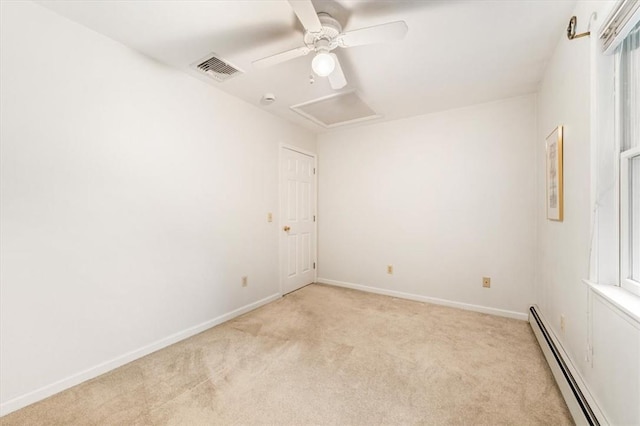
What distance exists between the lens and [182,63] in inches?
86.2

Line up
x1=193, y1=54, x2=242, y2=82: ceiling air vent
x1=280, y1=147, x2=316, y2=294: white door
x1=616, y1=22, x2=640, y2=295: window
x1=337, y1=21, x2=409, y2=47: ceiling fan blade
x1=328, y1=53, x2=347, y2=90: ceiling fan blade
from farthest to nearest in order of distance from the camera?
x1=280, y1=147, x2=316, y2=294: white door, x1=193, y1=54, x2=242, y2=82: ceiling air vent, x1=328, y1=53, x2=347, y2=90: ceiling fan blade, x1=337, y1=21, x2=409, y2=47: ceiling fan blade, x1=616, y1=22, x2=640, y2=295: window

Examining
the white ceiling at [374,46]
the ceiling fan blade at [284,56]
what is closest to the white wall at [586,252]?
the white ceiling at [374,46]

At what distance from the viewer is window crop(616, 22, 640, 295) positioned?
1.18 meters

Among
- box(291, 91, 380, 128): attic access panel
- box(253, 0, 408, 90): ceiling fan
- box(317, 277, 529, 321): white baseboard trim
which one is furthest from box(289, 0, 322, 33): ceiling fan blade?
box(317, 277, 529, 321): white baseboard trim

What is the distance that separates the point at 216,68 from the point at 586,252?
292cm

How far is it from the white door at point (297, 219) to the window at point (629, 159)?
9.76ft

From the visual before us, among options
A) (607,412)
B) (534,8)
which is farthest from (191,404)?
(534,8)

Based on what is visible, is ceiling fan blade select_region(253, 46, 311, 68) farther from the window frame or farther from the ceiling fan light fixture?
the window frame

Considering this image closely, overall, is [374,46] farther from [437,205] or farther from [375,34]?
[437,205]

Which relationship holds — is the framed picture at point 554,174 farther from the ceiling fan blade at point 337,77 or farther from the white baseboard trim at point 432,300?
the ceiling fan blade at point 337,77

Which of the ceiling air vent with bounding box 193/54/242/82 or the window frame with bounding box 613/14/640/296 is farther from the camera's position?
the ceiling air vent with bounding box 193/54/242/82

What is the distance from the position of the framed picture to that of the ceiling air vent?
8.52ft

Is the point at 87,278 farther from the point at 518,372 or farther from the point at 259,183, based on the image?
the point at 518,372

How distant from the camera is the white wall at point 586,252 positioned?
3.55 feet
